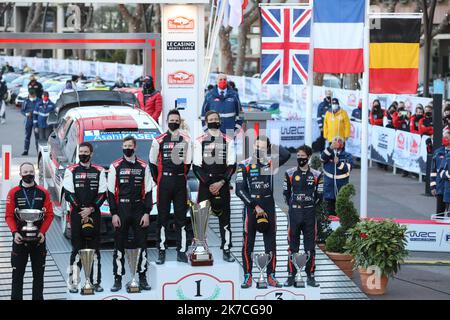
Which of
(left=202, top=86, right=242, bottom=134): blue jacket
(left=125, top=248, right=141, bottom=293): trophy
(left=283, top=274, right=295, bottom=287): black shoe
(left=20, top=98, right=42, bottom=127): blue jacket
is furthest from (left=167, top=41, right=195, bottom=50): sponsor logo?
(left=125, top=248, right=141, bottom=293): trophy

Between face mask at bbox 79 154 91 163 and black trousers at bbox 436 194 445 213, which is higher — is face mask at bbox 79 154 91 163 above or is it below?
above

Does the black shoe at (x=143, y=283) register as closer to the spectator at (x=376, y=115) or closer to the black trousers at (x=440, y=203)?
the black trousers at (x=440, y=203)

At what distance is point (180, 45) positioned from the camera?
65.8ft

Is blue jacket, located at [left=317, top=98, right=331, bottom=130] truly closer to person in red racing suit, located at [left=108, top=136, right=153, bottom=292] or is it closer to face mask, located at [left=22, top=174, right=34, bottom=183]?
person in red racing suit, located at [left=108, top=136, right=153, bottom=292]

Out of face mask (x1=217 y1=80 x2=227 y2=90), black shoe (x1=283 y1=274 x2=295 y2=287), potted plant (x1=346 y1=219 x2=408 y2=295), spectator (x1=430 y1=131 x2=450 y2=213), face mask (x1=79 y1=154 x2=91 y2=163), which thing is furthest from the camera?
spectator (x1=430 y1=131 x2=450 y2=213)

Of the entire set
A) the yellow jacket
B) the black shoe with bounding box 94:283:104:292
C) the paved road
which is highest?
the yellow jacket

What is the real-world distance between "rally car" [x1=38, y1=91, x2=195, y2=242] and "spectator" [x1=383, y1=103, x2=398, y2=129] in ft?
35.2

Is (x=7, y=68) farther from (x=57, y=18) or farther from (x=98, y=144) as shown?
(x=98, y=144)

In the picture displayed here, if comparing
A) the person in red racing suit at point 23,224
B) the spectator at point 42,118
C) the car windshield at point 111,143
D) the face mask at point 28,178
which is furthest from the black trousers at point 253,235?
the spectator at point 42,118

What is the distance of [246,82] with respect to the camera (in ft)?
148

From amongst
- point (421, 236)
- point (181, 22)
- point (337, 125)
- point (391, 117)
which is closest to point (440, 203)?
point (421, 236)

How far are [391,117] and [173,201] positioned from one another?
1555 centimetres

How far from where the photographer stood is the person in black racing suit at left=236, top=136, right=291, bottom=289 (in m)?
12.9
